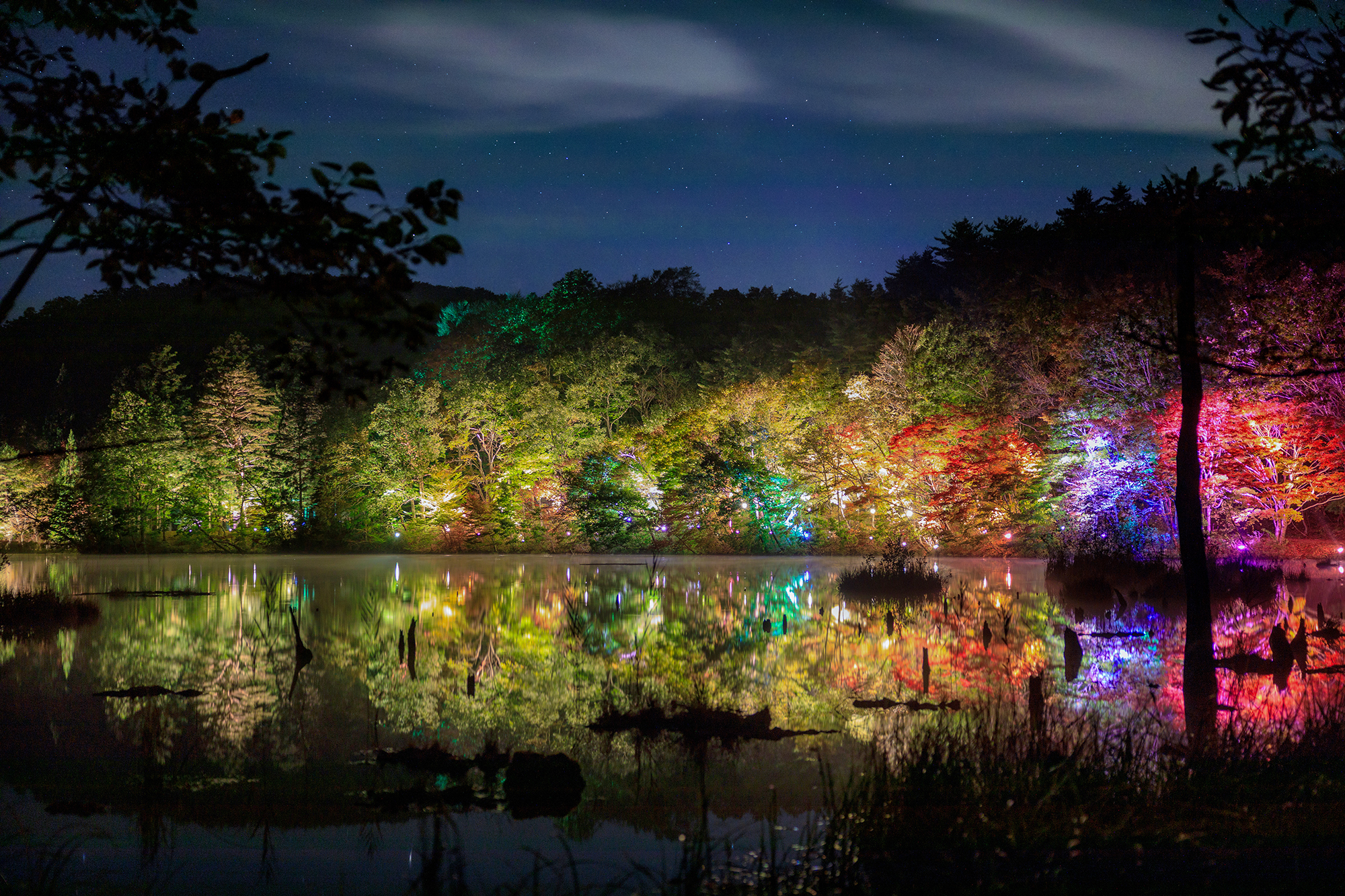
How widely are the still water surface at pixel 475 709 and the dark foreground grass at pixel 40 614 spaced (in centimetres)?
68

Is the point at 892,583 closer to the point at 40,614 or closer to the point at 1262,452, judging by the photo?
the point at 1262,452

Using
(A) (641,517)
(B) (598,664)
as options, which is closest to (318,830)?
(B) (598,664)

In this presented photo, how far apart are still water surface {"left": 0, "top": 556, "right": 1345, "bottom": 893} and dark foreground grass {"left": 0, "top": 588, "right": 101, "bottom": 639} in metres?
0.68

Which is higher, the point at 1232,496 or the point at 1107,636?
the point at 1232,496

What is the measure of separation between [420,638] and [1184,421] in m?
10.5

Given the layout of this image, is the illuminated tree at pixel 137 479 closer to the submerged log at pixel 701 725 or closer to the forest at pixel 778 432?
the forest at pixel 778 432

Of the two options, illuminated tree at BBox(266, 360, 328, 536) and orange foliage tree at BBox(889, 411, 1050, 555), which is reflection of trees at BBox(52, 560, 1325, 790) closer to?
orange foliage tree at BBox(889, 411, 1050, 555)

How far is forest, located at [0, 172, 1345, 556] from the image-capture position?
94.9ft

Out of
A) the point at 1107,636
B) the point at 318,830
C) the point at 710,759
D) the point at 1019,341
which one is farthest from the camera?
the point at 1019,341

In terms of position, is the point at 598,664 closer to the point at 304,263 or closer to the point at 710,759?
the point at 710,759

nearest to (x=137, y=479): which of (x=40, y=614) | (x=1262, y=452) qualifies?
(x=40, y=614)

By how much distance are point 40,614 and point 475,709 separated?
11.4 m

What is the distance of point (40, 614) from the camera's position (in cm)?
1722

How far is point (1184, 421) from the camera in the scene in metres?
9.86
